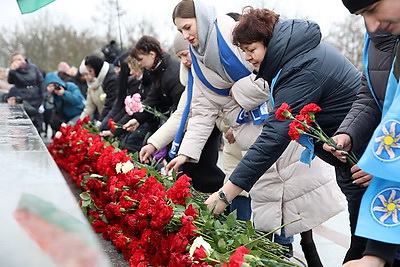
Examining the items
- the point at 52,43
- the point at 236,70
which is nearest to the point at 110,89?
the point at 236,70

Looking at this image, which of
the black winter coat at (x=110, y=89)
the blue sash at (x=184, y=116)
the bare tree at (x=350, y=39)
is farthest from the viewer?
the bare tree at (x=350, y=39)

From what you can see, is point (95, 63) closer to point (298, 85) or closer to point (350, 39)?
point (298, 85)

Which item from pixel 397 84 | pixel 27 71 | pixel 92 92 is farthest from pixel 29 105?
pixel 397 84

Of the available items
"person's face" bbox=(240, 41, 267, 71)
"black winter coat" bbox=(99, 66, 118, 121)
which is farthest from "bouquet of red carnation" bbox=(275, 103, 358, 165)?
"black winter coat" bbox=(99, 66, 118, 121)

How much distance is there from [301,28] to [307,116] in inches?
28.9

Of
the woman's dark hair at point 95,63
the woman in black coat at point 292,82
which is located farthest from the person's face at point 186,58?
the woman's dark hair at point 95,63

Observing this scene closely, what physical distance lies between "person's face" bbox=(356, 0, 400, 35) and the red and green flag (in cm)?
397

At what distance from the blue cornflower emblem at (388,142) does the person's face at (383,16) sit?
0.25m

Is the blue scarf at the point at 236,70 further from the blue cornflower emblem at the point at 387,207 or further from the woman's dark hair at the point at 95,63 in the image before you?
the woman's dark hair at the point at 95,63

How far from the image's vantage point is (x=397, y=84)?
1574 millimetres

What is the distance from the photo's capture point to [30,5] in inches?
201

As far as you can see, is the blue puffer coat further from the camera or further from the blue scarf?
the blue scarf

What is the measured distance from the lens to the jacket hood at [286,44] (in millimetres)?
2592

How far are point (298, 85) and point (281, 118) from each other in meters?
0.43
